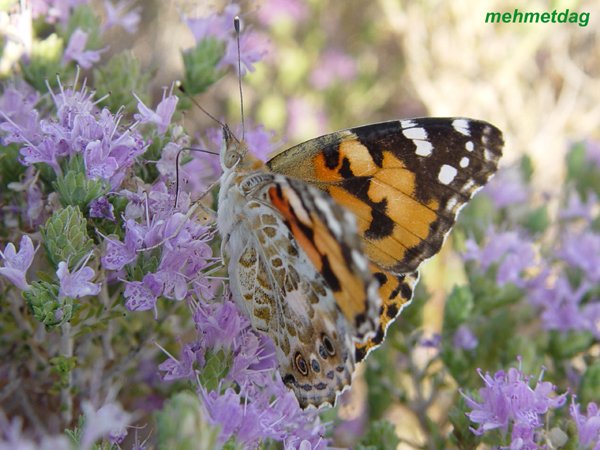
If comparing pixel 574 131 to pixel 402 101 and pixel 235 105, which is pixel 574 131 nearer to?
pixel 402 101

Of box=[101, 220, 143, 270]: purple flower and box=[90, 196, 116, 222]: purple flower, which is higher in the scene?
box=[90, 196, 116, 222]: purple flower

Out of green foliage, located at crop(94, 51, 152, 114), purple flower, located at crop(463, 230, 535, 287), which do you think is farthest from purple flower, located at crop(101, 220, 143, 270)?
purple flower, located at crop(463, 230, 535, 287)

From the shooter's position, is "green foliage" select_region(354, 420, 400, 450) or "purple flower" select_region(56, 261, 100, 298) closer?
"purple flower" select_region(56, 261, 100, 298)

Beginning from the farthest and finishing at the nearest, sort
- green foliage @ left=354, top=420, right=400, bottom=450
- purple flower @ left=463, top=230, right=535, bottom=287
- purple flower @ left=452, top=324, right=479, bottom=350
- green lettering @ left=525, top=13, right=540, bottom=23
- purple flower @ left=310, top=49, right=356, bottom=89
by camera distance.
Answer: purple flower @ left=310, top=49, right=356, bottom=89 < green lettering @ left=525, top=13, right=540, bottom=23 < purple flower @ left=463, top=230, right=535, bottom=287 < purple flower @ left=452, top=324, right=479, bottom=350 < green foliage @ left=354, top=420, right=400, bottom=450

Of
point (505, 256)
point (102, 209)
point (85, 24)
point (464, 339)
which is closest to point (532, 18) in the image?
point (505, 256)

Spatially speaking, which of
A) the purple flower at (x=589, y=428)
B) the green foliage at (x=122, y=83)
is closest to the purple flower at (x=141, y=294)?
the green foliage at (x=122, y=83)

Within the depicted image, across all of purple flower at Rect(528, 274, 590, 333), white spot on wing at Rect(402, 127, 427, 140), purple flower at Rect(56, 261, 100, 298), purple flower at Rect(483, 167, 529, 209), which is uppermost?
white spot on wing at Rect(402, 127, 427, 140)

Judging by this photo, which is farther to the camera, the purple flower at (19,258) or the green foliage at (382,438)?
the green foliage at (382,438)

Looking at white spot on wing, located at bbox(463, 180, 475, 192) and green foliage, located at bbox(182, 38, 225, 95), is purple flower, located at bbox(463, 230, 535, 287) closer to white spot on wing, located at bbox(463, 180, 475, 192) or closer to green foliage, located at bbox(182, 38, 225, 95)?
white spot on wing, located at bbox(463, 180, 475, 192)

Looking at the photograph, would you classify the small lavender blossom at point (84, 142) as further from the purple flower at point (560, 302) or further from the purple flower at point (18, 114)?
the purple flower at point (560, 302)
